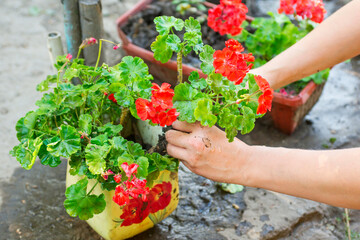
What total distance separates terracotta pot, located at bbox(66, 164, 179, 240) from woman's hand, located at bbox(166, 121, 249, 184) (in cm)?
22

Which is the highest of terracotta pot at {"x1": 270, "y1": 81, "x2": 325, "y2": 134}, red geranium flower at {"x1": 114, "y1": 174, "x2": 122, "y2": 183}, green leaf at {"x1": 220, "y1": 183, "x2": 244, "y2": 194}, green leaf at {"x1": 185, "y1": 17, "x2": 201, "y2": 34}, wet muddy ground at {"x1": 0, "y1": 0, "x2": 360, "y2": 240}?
green leaf at {"x1": 185, "y1": 17, "x2": 201, "y2": 34}

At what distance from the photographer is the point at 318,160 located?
1124mm

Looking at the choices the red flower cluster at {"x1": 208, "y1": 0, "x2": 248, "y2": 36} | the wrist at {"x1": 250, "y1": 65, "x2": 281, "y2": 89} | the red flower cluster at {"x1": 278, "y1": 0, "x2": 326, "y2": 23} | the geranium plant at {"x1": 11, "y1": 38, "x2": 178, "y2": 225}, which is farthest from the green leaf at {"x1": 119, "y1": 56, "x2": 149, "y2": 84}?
the red flower cluster at {"x1": 278, "y1": 0, "x2": 326, "y2": 23}

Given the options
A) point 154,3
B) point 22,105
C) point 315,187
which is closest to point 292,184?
point 315,187

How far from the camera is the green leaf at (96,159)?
112 centimetres

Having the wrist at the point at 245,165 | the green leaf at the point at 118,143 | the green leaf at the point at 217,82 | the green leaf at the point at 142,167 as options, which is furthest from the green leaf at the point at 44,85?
the wrist at the point at 245,165

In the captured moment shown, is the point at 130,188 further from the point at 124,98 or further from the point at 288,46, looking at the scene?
the point at 288,46

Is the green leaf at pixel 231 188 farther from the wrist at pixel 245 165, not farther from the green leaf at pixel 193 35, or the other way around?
the green leaf at pixel 193 35

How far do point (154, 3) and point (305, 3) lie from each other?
3.73ft

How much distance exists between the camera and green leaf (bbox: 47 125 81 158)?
3.76ft

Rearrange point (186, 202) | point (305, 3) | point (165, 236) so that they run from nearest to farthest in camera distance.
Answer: point (165, 236) < point (186, 202) < point (305, 3)

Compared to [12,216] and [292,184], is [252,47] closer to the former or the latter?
[292,184]

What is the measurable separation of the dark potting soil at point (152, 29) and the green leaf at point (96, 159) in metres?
1.29

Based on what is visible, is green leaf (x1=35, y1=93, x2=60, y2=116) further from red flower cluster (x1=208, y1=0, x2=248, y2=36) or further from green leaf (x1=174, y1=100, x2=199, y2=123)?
red flower cluster (x1=208, y1=0, x2=248, y2=36)
